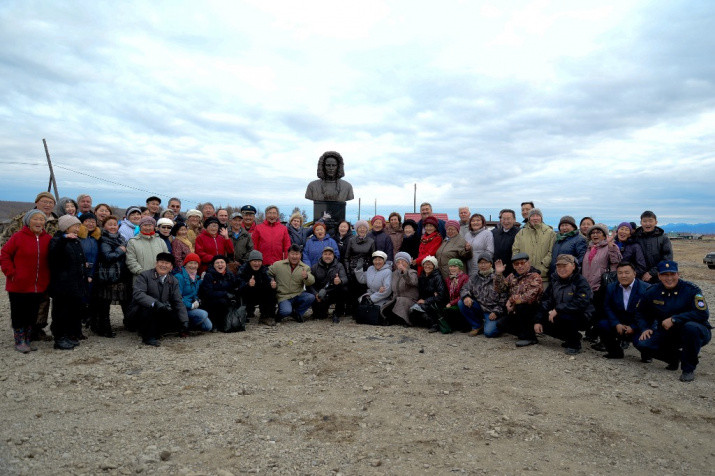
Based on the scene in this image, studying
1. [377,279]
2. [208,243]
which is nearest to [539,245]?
[377,279]

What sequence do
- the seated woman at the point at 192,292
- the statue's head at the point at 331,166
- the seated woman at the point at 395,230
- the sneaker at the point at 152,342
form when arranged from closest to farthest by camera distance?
1. the sneaker at the point at 152,342
2. the seated woman at the point at 192,292
3. the seated woman at the point at 395,230
4. the statue's head at the point at 331,166

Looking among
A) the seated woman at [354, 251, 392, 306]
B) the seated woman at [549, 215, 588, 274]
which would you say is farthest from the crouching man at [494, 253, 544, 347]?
the seated woman at [354, 251, 392, 306]

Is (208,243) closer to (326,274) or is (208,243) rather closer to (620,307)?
(326,274)

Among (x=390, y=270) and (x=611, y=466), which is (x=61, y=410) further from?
(x=390, y=270)

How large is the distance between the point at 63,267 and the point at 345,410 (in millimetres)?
4088

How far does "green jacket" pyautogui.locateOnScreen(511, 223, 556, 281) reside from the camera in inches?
269

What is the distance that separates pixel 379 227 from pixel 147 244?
384 centimetres

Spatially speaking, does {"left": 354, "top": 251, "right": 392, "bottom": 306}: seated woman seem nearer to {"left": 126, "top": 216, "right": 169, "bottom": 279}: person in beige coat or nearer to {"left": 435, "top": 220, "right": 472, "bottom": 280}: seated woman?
{"left": 435, "top": 220, "right": 472, "bottom": 280}: seated woman

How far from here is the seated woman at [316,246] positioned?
324 inches

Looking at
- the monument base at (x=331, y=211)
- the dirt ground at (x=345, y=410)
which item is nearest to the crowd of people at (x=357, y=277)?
the dirt ground at (x=345, y=410)

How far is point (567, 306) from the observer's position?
5910mm

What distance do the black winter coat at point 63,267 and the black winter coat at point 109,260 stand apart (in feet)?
1.52

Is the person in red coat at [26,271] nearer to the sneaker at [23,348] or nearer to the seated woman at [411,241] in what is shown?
the sneaker at [23,348]

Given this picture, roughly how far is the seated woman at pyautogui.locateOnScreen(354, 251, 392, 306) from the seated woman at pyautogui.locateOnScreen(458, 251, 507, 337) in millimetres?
1361
